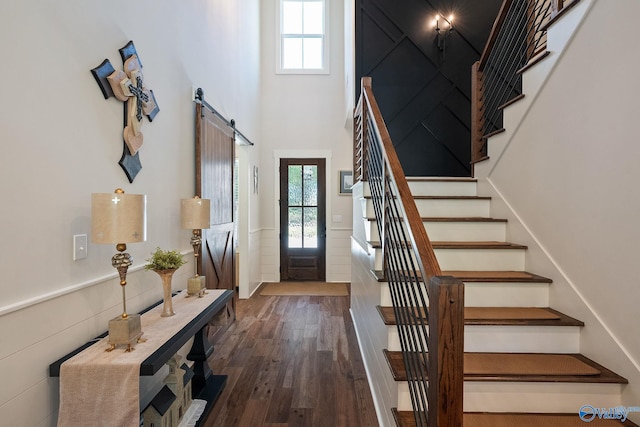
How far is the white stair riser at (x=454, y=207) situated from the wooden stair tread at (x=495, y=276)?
67 centimetres

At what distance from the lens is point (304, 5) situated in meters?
5.80

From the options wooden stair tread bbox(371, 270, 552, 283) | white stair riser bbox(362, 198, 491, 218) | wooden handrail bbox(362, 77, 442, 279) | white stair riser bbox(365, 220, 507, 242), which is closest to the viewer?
wooden handrail bbox(362, 77, 442, 279)

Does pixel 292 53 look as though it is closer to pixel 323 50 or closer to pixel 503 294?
pixel 323 50

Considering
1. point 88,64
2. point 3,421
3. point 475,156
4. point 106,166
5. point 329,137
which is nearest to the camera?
point 3,421

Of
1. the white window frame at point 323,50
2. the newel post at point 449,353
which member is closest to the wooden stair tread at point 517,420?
the newel post at point 449,353

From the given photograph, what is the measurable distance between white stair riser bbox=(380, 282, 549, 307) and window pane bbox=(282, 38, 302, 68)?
17.1 feet

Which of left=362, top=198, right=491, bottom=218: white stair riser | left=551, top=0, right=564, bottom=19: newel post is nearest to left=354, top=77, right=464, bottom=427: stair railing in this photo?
left=362, top=198, right=491, bottom=218: white stair riser

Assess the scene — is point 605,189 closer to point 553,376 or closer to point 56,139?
point 553,376

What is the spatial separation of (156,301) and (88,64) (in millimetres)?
1451

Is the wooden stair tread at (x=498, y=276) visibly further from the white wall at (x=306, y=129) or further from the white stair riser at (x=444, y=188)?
the white wall at (x=306, y=129)

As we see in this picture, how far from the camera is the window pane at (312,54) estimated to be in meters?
5.82

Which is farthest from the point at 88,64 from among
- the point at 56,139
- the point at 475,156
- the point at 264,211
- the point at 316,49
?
the point at 316,49
